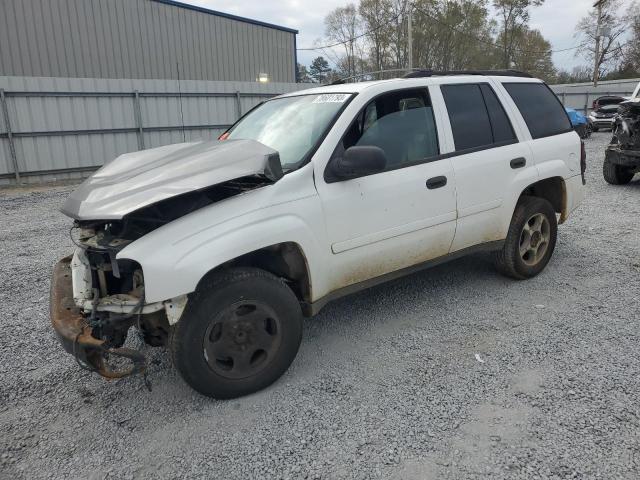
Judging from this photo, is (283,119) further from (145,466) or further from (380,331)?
(145,466)

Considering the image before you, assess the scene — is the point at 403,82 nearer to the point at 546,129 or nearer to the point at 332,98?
the point at 332,98

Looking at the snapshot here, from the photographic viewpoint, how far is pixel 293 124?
3.68m

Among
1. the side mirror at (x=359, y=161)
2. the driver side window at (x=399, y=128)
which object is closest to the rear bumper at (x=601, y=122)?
the driver side window at (x=399, y=128)

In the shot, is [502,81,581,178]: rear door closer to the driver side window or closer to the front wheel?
the front wheel

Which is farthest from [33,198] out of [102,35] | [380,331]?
[380,331]

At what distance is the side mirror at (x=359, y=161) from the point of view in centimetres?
310

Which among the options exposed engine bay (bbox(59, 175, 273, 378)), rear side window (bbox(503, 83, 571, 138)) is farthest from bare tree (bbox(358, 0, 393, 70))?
exposed engine bay (bbox(59, 175, 273, 378))

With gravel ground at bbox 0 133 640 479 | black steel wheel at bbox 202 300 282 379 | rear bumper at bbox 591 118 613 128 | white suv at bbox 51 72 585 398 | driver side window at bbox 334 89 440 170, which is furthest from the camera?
rear bumper at bbox 591 118 613 128

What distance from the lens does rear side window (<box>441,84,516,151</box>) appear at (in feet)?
13.1

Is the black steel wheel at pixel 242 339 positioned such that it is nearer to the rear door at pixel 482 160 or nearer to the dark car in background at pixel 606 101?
the rear door at pixel 482 160

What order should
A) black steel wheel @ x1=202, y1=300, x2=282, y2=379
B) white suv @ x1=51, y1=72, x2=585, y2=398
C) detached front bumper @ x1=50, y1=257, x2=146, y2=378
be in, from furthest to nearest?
black steel wheel @ x1=202, y1=300, x2=282, y2=379 → white suv @ x1=51, y1=72, x2=585, y2=398 → detached front bumper @ x1=50, y1=257, x2=146, y2=378

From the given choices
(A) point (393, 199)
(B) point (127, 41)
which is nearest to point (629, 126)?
(A) point (393, 199)

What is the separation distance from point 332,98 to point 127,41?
15158 millimetres

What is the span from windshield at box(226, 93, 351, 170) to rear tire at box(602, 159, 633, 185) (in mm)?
7801
